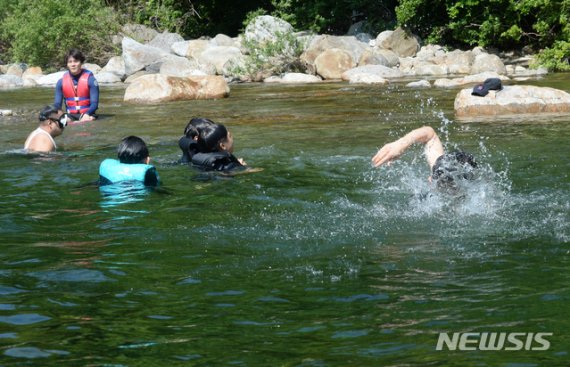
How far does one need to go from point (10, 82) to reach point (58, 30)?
4.11 meters

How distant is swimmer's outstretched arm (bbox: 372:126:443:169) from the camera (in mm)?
6324

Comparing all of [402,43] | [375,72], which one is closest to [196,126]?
[375,72]

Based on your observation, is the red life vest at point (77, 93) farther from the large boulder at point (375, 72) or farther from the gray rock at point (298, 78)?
the large boulder at point (375, 72)

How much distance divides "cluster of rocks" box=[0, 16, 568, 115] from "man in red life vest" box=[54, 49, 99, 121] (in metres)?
6.51

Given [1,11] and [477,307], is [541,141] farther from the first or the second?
[1,11]

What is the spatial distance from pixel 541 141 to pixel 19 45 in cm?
2258

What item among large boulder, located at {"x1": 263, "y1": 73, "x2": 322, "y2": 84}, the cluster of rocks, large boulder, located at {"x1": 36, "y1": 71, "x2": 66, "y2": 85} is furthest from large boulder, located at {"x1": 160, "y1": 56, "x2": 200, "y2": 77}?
large boulder, located at {"x1": 36, "y1": 71, "x2": 66, "y2": 85}

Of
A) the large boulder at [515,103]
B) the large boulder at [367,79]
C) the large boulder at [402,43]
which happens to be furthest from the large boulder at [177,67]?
the large boulder at [515,103]

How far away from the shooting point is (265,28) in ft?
86.7

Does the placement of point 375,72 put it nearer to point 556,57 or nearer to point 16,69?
point 556,57

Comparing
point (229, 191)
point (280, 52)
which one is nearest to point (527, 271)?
point (229, 191)

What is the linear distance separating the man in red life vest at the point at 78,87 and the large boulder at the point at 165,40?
561 inches

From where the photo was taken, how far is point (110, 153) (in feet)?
36.9

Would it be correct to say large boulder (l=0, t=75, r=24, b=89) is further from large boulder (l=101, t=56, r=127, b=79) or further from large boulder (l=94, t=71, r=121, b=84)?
large boulder (l=101, t=56, r=127, b=79)
